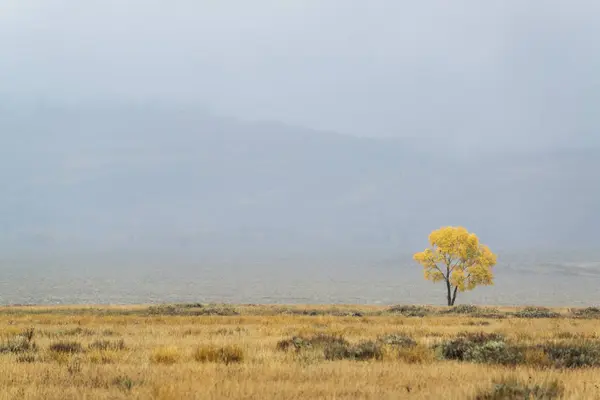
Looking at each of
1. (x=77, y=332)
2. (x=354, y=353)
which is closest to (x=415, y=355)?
(x=354, y=353)

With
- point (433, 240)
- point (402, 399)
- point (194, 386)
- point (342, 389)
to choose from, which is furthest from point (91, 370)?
point (433, 240)

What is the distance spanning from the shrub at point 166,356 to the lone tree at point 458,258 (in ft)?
180

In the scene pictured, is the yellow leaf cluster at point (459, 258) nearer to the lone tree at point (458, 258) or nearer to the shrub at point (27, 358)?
the lone tree at point (458, 258)

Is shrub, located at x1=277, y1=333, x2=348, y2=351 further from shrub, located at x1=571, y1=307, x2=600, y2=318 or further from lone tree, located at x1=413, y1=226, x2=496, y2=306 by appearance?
lone tree, located at x1=413, y1=226, x2=496, y2=306

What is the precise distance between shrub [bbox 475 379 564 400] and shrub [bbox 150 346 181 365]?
690 centimetres

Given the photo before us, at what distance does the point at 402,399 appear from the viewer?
8.13 m

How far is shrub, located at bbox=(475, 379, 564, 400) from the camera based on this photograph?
8031 millimetres

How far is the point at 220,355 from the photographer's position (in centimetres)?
1333

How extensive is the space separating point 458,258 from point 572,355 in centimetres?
5607

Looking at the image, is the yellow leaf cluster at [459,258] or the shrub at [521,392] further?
the yellow leaf cluster at [459,258]

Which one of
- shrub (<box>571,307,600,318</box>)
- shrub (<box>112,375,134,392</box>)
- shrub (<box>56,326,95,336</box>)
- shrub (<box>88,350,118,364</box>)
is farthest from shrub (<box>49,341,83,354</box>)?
shrub (<box>571,307,600,318</box>)

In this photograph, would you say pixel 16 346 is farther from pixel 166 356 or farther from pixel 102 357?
pixel 166 356

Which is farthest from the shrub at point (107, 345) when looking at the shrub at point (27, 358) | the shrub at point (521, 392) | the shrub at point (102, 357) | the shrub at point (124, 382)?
the shrub at point (521, 392)

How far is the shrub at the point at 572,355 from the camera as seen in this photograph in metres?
12.5
